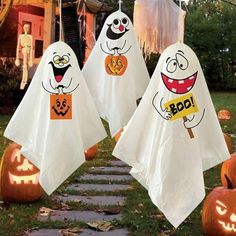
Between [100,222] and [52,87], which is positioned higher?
[52,87]

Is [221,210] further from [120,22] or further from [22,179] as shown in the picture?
[22,179]

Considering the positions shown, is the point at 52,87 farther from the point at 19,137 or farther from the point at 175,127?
the point at 175,127

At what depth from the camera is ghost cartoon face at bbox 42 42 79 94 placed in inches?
182

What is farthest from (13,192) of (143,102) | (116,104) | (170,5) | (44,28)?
(44,28)

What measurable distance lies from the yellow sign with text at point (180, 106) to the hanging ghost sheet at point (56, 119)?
0.76 m

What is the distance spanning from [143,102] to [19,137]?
1157 millimetres

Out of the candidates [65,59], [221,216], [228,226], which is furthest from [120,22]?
[228,226]

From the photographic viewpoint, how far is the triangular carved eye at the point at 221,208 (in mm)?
5082

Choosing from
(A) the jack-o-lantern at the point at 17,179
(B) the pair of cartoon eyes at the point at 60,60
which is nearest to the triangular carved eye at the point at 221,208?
(B) the pair of cartoon eyes at the point at 60,60

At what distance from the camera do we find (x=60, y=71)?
464cm

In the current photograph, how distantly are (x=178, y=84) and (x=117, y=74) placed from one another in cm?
94

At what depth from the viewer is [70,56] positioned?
4695mm

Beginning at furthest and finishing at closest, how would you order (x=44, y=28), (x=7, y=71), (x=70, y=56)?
1. (x=44, y=28)
2. (x=7, y=71)
3. (x=70, y=56)

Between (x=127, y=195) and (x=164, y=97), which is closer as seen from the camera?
(x=164, y=97)
